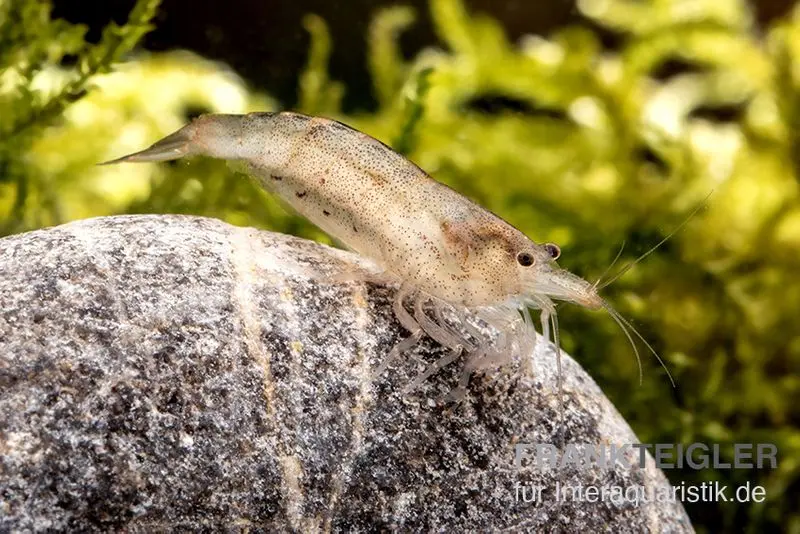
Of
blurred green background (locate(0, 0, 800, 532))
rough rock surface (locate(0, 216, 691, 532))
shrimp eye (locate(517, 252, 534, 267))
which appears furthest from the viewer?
blurred green background (locate(0, 0, 800, 532))

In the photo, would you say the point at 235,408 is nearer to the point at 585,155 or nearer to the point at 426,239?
the point at 426,239

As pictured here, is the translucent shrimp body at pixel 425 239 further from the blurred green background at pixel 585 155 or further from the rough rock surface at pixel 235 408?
the blurred green background at pixel 585 155

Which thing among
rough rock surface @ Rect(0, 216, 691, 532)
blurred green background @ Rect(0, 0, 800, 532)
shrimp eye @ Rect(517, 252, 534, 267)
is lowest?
rough rock surface @ Rect(0, 216, 691, 532)

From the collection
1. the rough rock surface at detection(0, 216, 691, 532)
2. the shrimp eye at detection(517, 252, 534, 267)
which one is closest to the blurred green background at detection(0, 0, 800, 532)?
the shrimp eye at detection(517, 252, 534, 267)

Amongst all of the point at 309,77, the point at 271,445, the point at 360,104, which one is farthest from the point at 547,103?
the point at 271,445

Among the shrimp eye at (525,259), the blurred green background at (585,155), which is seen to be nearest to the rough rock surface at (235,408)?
the shrimp eye at (525,259)

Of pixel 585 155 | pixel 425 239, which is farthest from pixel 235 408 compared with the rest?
pixel 585 155

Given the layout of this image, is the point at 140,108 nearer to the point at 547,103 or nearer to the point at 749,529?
the point at 547,103

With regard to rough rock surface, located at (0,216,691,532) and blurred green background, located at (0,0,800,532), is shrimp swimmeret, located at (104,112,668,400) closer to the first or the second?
rough rock surface, located at (0,216,691,532)
